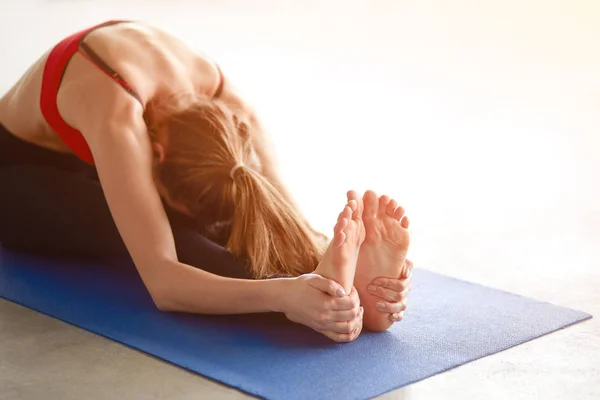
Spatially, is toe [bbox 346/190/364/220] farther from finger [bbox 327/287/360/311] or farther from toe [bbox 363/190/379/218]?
finger [bbox 327/287/360/311]

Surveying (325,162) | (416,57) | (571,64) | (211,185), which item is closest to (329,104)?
(325,162)

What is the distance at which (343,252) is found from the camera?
1694 mm

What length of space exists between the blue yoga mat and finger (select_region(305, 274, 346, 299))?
13cm

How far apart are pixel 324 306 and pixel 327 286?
0.15 feet

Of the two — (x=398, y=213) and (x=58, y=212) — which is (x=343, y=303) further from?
(x=58, y=212)

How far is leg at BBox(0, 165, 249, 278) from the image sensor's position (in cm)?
225

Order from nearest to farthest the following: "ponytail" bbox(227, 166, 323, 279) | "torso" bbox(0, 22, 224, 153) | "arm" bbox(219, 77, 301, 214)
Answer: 1. "ponytail" bbox(227, 166, 323, 279)
2. "torso" bbox(0, 22, 224, 153)
3. "arm" bbox(219, 77, 301, 214)

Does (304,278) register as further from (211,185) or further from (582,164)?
(582,164)

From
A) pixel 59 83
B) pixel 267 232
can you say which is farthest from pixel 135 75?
pixel 267 232

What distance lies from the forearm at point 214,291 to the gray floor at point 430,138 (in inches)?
7.5

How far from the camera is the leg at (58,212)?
2254 mm

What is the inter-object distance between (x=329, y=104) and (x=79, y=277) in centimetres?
222

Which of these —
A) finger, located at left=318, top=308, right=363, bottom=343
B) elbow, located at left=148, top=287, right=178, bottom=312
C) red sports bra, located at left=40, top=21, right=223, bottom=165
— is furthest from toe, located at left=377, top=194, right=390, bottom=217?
red sports bra, located at left=40, top=21, right=223, bottom=165

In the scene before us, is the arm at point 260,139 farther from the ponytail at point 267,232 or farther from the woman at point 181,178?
the ponytail at point 267,232
